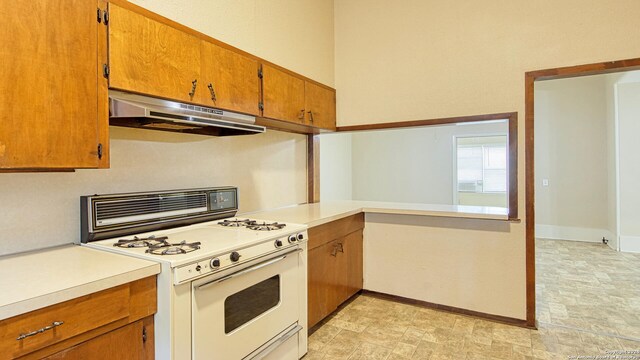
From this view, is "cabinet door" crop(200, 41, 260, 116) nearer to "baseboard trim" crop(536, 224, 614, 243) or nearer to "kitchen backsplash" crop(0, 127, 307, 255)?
"kitchen backsplash" crop(0, 127, 307, 255)

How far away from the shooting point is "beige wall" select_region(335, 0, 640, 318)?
96.5 inches

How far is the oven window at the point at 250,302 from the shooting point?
1.68 m

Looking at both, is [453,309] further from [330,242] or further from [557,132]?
[557,132]

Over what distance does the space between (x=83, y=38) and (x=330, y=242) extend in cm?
203

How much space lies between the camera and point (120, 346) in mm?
1314

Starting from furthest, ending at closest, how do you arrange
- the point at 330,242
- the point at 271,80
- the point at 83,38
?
the point at 330,242 → the point at 271,80 → the point at 83,38

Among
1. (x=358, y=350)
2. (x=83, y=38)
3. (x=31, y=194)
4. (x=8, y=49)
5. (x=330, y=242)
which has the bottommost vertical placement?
(x=358, y=350)

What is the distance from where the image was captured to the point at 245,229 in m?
2.09

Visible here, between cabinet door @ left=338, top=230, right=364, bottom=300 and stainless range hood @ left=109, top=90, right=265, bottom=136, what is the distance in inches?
54.4

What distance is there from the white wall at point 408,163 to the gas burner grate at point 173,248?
16.7ft

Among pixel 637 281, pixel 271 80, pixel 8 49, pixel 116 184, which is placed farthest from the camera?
pixel 637 281

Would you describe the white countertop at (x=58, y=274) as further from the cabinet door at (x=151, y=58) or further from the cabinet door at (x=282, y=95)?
the cabinet door at (x=282, y=95)

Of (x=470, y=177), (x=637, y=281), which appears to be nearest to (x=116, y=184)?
(x=637, y=281)

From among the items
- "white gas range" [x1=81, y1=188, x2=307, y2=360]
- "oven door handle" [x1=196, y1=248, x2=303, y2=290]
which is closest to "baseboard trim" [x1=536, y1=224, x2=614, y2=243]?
"white gas range" [x1=81, y1=188, x2=307, y2=360]
